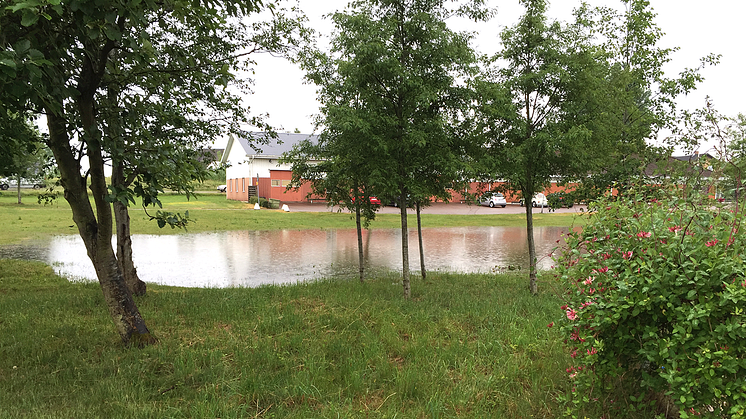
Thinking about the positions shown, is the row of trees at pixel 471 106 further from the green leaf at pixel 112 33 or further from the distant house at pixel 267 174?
the distant house at pixel 267 174

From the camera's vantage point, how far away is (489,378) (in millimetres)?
4312

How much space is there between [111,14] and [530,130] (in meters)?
7.63

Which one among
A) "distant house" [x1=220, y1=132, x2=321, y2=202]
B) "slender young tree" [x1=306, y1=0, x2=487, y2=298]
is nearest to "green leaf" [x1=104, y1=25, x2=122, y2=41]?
"slender young tree" [x1=306, y1=0, x2=487, y2=298]

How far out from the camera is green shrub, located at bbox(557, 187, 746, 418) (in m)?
2.51

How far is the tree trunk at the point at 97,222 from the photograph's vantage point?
15.1ft

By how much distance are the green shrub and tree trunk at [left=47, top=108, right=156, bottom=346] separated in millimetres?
4546

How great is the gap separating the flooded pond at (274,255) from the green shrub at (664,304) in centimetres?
497

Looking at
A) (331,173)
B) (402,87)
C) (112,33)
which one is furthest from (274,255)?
(112,33)

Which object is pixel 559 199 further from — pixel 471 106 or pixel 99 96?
pixel 99 96

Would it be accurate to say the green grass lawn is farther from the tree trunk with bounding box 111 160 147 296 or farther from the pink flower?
the pink flower

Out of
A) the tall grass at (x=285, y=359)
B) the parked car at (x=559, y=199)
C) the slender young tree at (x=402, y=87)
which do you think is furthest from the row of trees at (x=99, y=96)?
the parked car at (x=559, y=199)

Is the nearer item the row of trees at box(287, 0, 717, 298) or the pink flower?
the pink flower

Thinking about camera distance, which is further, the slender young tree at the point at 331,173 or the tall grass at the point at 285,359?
the slender young tree at the point at 331,173

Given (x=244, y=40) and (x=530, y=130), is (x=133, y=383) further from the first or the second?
(x=530, y=130)
